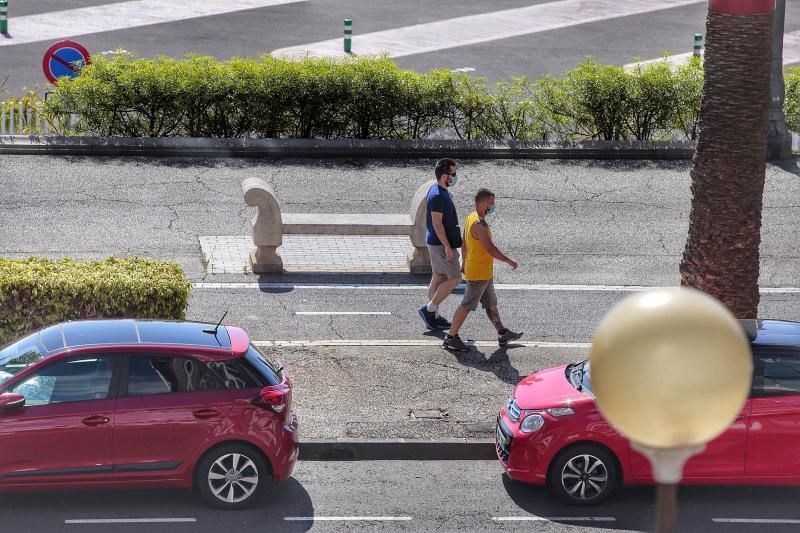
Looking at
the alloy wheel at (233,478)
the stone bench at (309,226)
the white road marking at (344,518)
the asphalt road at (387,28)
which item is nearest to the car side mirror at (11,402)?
the alloy wheel at (233,478)

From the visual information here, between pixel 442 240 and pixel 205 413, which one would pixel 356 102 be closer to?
pixel 442 240

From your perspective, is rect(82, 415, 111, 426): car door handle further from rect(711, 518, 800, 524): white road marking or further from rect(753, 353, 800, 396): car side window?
rect(753, 353, 800, 396): car side window

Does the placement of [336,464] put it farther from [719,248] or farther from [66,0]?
[66,0]

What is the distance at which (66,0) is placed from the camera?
3206 cm

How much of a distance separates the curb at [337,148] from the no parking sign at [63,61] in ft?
5.30

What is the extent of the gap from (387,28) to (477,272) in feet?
61.4

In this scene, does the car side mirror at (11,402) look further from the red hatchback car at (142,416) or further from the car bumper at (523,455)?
the car bumper at (523,455)

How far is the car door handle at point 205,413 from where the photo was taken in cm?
976

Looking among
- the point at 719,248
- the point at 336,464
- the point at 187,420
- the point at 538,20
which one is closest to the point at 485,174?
the point at 719,248

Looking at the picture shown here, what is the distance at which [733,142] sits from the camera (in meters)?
11.8

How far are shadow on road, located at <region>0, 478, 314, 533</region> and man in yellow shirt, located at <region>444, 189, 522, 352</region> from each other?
350 cm

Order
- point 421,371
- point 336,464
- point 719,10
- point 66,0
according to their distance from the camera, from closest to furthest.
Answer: point 336,464, point 719,10, point 421,371, point 66,0

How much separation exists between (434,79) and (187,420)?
40.1 feet

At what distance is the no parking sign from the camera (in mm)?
20648
